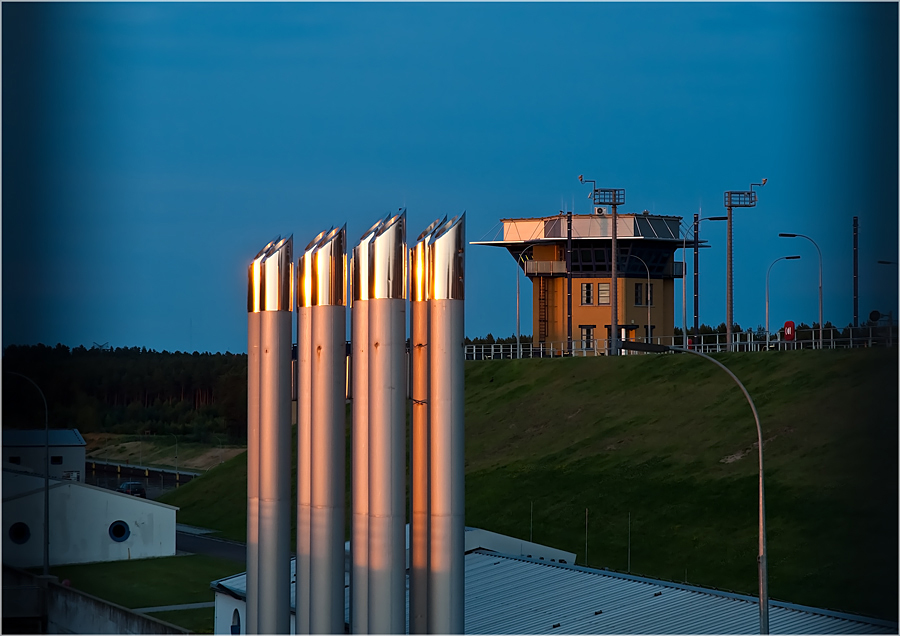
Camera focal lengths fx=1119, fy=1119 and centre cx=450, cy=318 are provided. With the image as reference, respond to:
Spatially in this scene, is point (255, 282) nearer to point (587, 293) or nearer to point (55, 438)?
point (55, 438)

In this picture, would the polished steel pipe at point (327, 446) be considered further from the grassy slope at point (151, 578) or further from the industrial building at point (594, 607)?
the grassy slope at point (151, 578)

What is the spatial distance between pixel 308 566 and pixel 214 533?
166ft

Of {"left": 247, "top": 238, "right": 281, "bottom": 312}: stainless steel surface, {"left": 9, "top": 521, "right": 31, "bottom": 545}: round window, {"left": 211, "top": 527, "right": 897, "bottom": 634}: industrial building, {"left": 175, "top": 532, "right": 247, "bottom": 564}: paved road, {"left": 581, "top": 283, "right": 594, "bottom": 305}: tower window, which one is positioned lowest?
{"left": 175, "top": 532, "right": 247, "bottom": 564}: paved road

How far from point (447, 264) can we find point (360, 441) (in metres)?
3.96

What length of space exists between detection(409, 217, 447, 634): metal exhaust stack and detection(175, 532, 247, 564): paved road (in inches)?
1524

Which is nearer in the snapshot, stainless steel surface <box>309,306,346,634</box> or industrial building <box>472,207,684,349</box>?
stainless steel surface <box>309,306,346,634</box>

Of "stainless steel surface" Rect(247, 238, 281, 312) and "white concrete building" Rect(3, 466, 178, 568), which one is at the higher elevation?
"stainless steel surface" Rect(247, 238, 281, 312)

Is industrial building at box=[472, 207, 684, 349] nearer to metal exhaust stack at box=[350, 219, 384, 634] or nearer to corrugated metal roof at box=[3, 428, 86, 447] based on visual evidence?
corrugated metal roof at box=[3, 428, 86, 447]

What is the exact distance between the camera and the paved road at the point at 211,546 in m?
62.2

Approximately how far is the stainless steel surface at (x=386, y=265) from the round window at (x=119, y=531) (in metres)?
40.0

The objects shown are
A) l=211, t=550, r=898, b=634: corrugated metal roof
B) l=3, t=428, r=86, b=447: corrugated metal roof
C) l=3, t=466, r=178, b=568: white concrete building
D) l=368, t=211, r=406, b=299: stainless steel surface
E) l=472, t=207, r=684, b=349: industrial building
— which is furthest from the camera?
l=472, t=207, r=684, b=349: industrial building

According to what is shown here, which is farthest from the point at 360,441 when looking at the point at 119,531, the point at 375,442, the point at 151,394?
the point at 151,394

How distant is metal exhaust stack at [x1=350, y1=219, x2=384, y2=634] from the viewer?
22.2m

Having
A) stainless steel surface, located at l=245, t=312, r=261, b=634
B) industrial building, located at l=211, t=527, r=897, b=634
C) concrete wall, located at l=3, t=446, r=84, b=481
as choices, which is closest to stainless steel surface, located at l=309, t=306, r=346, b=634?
stainless steel surface, located at l=245, t=312, r=261, b=634
